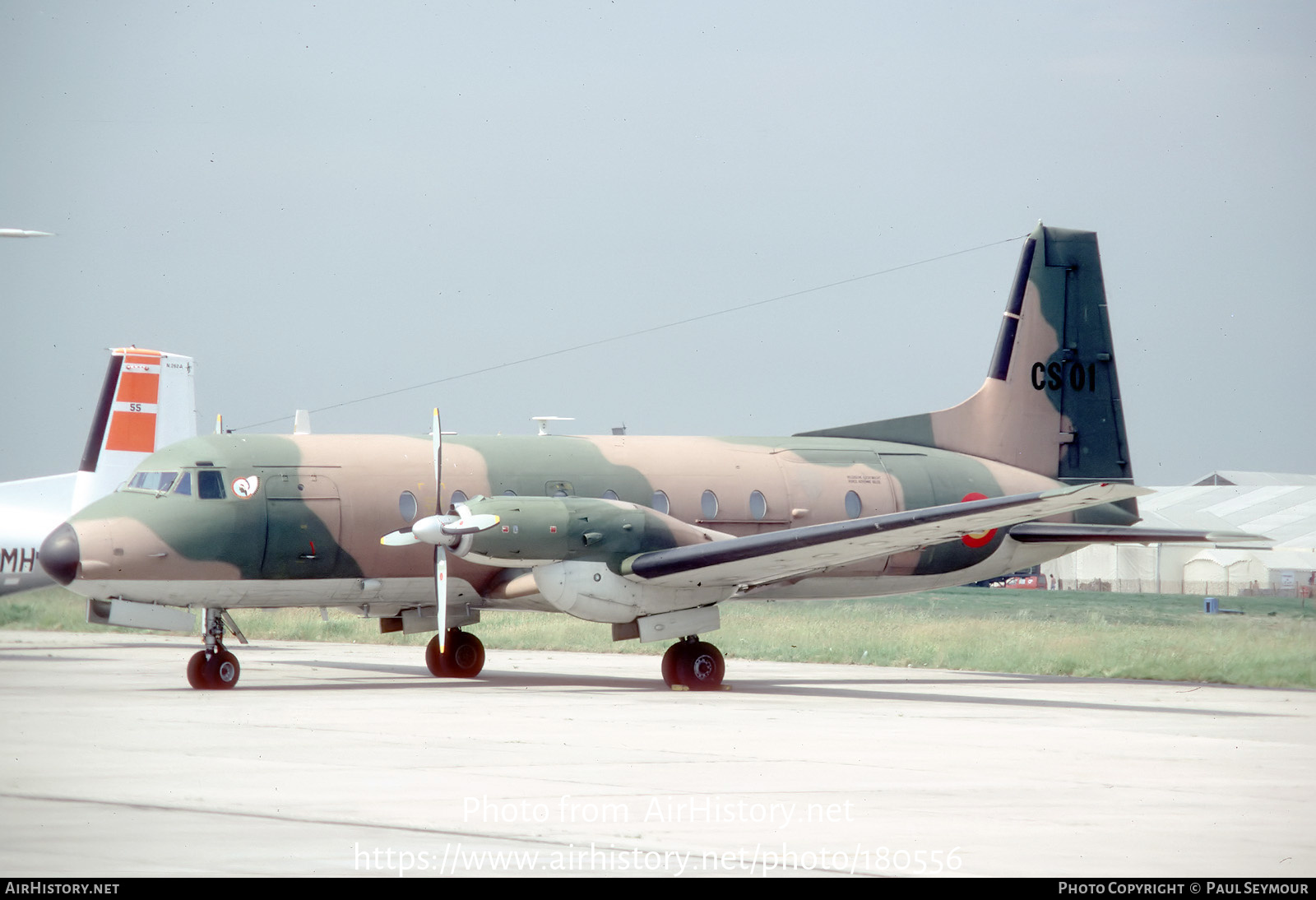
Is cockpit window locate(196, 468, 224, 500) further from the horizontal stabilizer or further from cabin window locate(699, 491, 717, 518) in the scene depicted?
the horizontal stabilizer

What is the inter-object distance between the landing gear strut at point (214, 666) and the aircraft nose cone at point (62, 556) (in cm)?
175

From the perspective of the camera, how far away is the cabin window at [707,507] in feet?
70.7

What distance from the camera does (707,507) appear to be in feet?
70.8

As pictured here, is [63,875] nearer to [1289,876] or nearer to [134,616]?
[1289,876]

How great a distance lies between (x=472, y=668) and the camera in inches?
856

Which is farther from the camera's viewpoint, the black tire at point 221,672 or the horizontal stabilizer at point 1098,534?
the horizontal stabilizer at point 1098,534

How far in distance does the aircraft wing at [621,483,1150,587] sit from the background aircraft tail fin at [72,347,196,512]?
1324 centimetres

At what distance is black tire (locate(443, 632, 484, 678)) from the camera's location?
21.7 m

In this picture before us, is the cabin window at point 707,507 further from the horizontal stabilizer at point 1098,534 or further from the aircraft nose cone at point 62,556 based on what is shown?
the aircraft nose cone at point 62,556

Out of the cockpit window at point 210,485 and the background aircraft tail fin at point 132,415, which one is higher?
the background aircraft tail fin at point 132,415

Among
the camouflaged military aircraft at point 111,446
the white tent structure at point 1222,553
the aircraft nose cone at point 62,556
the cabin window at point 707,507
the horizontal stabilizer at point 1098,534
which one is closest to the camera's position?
the aircraft nose cone at point 62,556

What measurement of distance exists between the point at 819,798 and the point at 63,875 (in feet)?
15.6

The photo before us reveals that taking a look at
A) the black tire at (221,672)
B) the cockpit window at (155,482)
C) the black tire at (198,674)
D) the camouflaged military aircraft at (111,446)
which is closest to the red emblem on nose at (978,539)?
the black tire at (221,672)

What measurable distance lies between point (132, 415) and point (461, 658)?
A: 10.6 m
